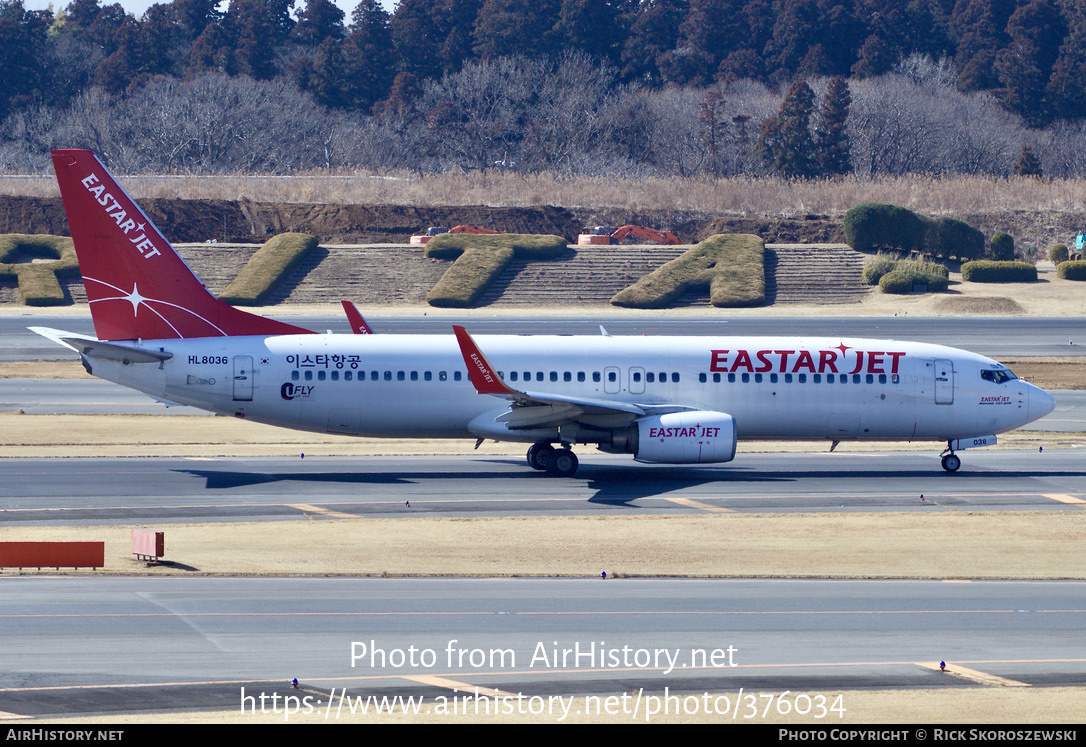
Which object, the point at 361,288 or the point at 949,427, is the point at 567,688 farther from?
the point at 361,288

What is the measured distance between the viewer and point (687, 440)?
36.5 meters

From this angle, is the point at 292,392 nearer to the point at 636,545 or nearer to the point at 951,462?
the point at 636,545

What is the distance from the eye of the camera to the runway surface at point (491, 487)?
32.4 meters

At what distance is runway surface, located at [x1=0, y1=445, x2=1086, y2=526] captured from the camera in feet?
106

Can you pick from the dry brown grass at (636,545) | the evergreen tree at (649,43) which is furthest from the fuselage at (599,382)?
the evergreen tree at (649,43)

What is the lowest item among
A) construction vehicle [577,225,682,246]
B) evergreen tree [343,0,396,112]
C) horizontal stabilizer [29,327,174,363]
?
horizontal stabilizer [29,327,174,363]

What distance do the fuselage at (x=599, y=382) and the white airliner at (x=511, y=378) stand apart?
0.05 m

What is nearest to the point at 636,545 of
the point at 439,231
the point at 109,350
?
the point at 109,350

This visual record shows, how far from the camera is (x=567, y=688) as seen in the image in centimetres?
1825

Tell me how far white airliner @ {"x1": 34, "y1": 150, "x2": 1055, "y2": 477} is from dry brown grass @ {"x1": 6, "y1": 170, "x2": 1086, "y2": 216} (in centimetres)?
8127

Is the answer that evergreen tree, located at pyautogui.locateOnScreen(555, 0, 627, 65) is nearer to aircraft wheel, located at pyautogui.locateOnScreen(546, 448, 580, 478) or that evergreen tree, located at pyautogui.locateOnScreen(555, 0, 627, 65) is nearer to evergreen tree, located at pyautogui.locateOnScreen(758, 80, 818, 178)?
evergreen tree, located at pyautogui.locateOnScreen(758, 80, 818, 178)

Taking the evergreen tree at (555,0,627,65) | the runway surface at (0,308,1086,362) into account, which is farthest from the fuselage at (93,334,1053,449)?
the evergreen tree at (555,0,627,65)

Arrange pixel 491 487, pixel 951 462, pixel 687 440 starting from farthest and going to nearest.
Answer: pixel 951 462 → pixel 687 440 → pixel 491 487

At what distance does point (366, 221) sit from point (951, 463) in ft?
276
